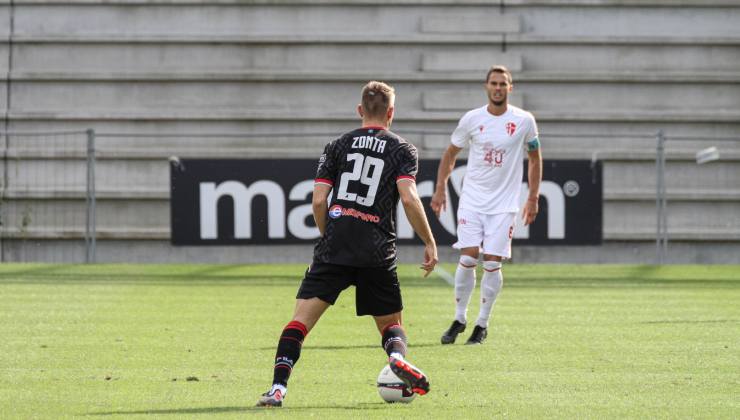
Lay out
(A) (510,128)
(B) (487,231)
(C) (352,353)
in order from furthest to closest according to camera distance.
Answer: (B) (487,231), (A) (510,128), (C) (352,353)

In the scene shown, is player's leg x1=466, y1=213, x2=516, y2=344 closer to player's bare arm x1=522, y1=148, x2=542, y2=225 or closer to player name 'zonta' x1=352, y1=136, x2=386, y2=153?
player's bare arm x1=522, y1=148, x2=542, y2=225

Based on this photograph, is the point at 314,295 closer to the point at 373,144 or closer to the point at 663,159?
the point at 373,144

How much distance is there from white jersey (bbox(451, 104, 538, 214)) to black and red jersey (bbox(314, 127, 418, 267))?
360 centimetres

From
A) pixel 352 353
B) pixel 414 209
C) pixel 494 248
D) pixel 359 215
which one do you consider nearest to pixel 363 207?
pixel 359 215

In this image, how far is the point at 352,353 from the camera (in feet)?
32.6

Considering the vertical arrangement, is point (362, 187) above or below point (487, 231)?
above

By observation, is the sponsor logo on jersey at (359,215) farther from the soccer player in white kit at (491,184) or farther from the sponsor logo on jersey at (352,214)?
the soccer player in white kit at (491,184)

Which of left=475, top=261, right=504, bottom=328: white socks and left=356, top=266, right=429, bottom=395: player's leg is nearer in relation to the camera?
left=356, top=266, right=429, bottom=395: player's leg

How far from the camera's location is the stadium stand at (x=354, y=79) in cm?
2597

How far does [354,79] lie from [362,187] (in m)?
18.9

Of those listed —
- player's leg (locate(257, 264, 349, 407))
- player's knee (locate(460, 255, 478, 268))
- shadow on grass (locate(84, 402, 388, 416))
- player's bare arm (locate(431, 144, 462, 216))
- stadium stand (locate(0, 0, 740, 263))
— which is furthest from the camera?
stadium stand (locate(0, 0, 740, 263))

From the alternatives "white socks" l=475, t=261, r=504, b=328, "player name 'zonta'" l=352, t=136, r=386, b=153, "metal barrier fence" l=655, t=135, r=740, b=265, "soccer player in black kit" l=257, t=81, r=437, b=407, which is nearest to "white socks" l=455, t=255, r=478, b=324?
"white socks" l=475, t=261, r=504, b=328

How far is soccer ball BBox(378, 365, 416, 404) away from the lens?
24.1 ft

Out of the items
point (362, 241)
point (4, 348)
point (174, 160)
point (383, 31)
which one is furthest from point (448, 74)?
point (362, 241)
